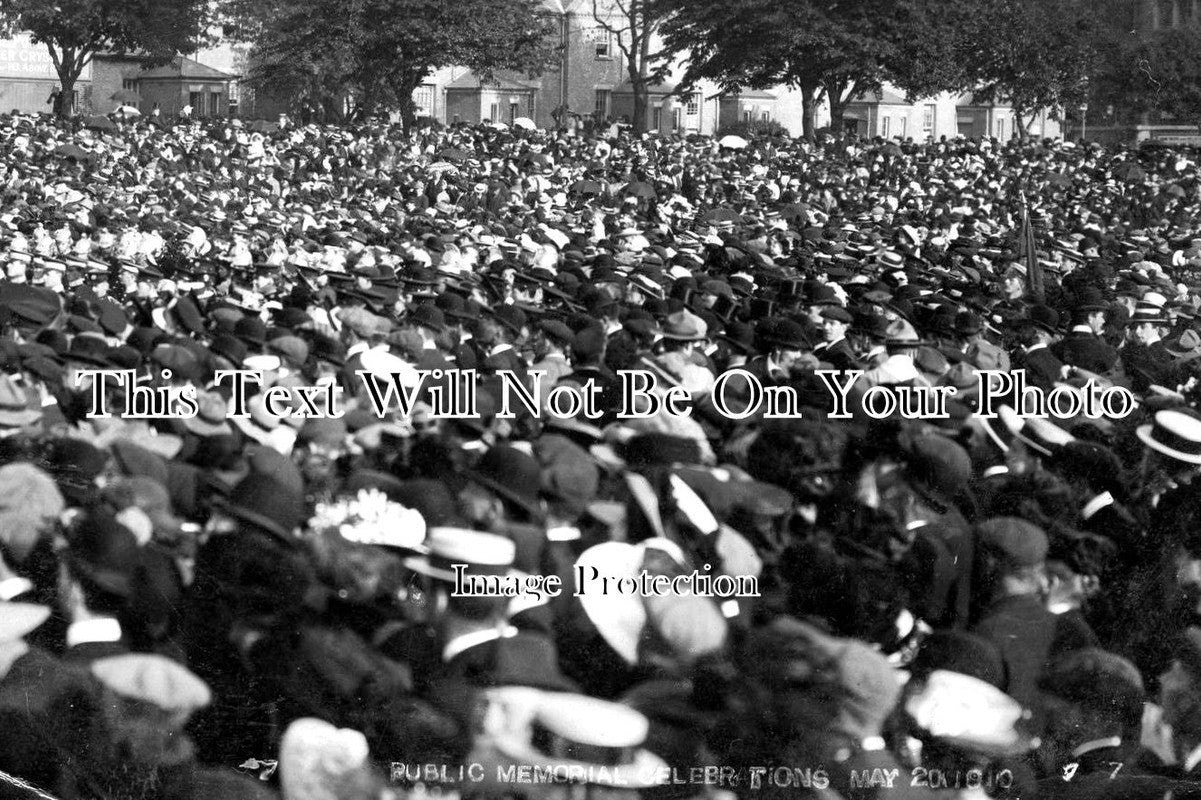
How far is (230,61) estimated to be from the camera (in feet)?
142

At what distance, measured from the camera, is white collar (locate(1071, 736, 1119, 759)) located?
476cm

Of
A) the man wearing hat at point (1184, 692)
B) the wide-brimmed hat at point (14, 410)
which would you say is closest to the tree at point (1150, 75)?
the man wearing hat at point (1184, 692)

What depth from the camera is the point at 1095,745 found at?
4781mm

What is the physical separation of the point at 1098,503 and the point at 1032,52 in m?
33.3

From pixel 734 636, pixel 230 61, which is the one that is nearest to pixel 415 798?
pixel 734 636

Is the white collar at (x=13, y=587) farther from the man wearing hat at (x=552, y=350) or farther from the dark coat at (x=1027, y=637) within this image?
the dark coat at (x=1027, y=637)

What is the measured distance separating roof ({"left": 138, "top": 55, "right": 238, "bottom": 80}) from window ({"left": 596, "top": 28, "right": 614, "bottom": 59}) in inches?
511

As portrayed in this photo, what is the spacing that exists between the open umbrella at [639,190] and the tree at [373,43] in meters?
14.1

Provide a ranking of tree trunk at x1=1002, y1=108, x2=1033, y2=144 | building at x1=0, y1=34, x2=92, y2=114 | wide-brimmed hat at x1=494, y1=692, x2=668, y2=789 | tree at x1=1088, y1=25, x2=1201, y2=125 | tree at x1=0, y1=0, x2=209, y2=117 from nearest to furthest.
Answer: wide-brimmed hat at x1=494, y1=692, x2=668, y2=789, tree at x1=1088, y1=25, x2=1201, y2=125, tree at x1=0, y1=0, x2=209, y2=117, tree trunk at x1=1002, y1=108, x2=1033, y2=144, building at x1=0, y1=34, x2=92, y2=114

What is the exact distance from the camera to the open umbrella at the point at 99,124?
3080 cm

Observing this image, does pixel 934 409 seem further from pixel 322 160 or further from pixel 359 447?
pixel 322 160

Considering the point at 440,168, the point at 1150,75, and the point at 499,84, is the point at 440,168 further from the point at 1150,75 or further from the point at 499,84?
the point at 499,84

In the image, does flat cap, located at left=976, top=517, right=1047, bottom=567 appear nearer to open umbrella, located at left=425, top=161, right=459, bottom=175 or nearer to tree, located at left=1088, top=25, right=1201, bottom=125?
open umbrella, located at left=425, top=161, right=459, bottom=175

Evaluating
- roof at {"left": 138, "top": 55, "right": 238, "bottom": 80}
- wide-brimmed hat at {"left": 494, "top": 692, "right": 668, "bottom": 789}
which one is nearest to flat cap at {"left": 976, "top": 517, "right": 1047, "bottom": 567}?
wide-brimmed hat at {"left": 494, "top": 692, "right": 668, "bottom": 789}
